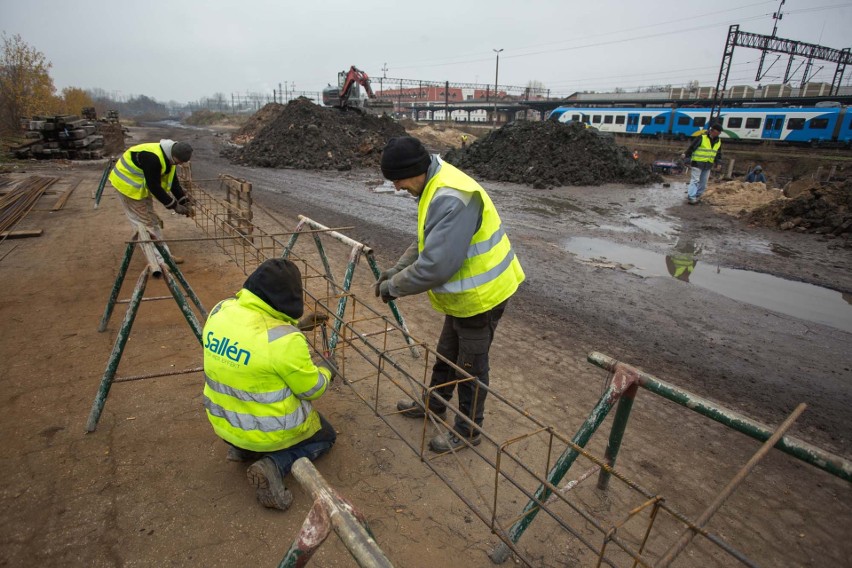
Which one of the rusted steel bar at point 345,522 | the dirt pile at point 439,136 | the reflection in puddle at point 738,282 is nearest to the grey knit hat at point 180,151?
the rusted steel bar at point 345,522

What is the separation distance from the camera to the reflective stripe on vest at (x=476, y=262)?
8.73 feet

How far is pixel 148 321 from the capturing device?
495 centimetres

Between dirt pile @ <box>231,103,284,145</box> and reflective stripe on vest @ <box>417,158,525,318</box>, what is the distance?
108 ft

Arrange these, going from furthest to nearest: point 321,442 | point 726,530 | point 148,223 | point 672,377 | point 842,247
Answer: point 842,247, point 148,223, point 672,377, point 321,442, point 726,530

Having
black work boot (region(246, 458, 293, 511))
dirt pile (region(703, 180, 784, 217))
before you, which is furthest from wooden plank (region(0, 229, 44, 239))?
dirt pile (region(703, 180, 784, 217))

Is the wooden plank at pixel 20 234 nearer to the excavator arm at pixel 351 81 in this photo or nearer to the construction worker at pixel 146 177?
the construction worker at pixel 146 177

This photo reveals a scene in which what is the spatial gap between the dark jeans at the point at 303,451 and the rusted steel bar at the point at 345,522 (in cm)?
147

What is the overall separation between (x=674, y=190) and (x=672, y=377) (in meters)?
13.6

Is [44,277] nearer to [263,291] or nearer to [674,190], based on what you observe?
[263,291]

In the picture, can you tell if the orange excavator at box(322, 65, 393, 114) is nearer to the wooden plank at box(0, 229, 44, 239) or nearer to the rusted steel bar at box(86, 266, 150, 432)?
the wooden plank at box(0, 229, 44, 239)

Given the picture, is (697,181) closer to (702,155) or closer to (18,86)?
(702,155)

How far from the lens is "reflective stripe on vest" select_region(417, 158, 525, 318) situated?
266 centimetres

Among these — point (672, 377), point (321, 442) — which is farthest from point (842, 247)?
point (321, 442)

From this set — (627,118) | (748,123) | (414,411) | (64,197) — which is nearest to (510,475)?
(414,411)
